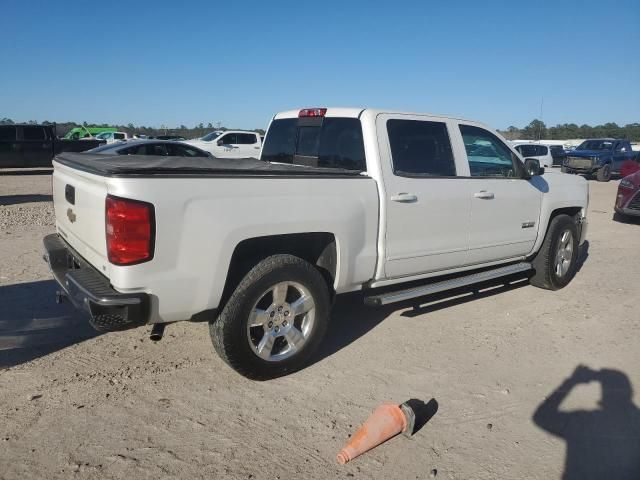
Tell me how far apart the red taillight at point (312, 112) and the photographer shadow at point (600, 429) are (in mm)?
2991

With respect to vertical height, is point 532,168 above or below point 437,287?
above

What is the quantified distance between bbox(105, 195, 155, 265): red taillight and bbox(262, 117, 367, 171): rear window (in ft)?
6.34

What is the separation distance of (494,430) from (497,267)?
279 cm

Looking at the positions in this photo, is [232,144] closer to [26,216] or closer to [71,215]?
[26,216]

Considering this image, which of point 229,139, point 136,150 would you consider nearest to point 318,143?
point 136,150

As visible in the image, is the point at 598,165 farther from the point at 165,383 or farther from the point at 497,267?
the point at 165,383

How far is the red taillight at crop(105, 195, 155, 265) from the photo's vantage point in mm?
2969

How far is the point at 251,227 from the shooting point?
11.2 feet

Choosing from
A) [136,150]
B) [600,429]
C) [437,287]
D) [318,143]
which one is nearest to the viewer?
[600,429]

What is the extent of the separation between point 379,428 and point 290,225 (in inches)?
55.8

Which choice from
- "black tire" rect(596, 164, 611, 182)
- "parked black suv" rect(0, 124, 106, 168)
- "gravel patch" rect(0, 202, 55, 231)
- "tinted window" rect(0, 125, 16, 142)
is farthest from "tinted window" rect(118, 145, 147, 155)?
"black tire" rect(596, 164, 611, 182)

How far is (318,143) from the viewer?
15.9 feet

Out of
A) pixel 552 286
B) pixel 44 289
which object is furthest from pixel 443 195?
pixel 44 289

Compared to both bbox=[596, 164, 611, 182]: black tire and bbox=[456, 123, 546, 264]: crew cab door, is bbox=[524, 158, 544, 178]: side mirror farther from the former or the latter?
bbox=[596, 164, 611, 182]: black tire
